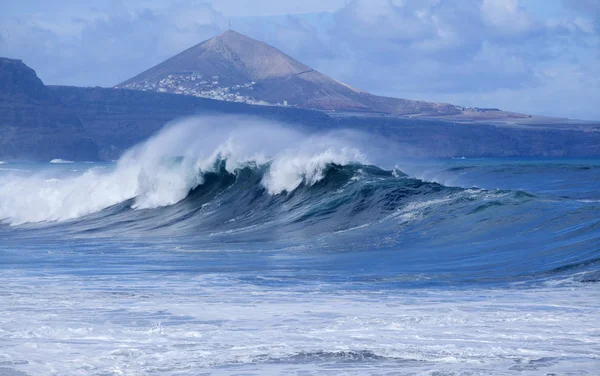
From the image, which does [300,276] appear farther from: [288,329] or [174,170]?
[174,170]

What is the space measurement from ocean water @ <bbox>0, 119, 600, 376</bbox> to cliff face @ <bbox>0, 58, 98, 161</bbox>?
98.6 m

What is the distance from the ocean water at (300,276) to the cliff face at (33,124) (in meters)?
98.6

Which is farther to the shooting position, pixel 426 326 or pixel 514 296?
pixel 514 296

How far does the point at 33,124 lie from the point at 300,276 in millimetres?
118474

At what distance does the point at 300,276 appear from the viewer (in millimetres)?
10844

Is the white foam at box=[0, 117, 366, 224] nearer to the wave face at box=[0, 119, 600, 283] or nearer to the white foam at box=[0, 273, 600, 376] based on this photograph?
the wave face at box=[0, 119, 600, 283]

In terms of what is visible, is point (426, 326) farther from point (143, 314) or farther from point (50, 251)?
point (50, 251)

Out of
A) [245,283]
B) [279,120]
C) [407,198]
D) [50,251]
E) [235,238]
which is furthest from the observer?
[279,120]

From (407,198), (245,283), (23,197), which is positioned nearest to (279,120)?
(23,197)

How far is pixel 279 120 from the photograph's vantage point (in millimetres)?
122750

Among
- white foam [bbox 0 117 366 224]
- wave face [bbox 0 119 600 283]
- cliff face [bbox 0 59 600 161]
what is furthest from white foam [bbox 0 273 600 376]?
cliff face [bbox 0 59 600 161]

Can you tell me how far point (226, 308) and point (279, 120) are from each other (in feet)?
377

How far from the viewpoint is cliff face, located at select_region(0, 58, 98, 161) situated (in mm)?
118812

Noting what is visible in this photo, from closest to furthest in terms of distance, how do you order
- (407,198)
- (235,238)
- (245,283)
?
(245,283)
(235,238)
(407,198)
